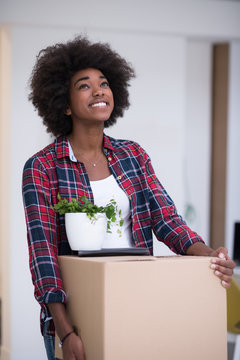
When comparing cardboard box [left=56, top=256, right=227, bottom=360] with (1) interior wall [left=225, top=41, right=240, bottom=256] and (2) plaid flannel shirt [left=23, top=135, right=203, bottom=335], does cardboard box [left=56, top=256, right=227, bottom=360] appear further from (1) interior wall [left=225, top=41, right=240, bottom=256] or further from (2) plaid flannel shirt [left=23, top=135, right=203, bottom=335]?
(1) interior wall [left=225, top=41, right=240, bottom=256]

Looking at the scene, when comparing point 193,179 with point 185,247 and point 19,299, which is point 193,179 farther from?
point 185,247

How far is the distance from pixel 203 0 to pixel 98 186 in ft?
10.7

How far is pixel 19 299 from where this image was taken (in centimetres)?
439

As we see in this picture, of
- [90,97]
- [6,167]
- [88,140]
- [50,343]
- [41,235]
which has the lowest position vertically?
[50,343]

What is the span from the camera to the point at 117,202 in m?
1.88

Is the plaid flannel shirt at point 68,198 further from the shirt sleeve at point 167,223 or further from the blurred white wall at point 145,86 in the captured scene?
the blurred white wall at point 145,86

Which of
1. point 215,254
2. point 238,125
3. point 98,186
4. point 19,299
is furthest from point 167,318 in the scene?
point 238,125

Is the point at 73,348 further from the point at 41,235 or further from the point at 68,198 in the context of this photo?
the point at 68,198

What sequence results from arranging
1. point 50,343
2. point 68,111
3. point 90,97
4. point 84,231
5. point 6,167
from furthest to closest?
point 6,167, point 68,111, point 90,97, point 50,343, point 84,231

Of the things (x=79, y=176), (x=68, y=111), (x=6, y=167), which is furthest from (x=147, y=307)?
(x=6, y=167)

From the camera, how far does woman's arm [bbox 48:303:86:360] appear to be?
63.7 inches

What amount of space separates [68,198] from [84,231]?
0.18 m

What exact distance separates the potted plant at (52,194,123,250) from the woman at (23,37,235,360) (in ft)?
0.24

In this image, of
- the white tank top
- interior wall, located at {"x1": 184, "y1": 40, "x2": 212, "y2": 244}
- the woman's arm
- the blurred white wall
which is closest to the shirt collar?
the white tank top
